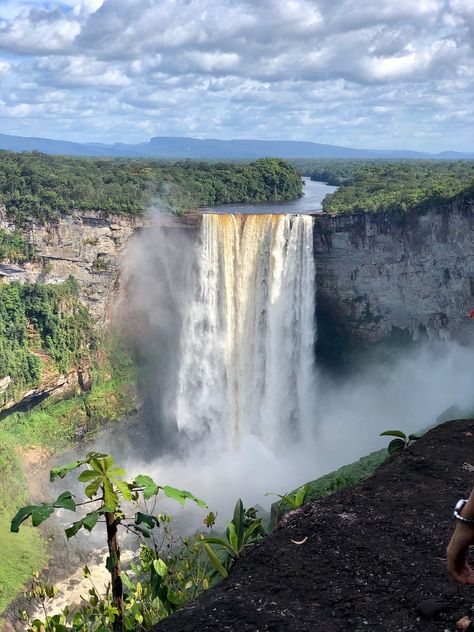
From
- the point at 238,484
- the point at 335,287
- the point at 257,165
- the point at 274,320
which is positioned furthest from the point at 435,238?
the point at 257,165

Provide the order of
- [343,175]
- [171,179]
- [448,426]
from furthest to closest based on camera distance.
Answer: [343,175] < [171,179] < [448,426]

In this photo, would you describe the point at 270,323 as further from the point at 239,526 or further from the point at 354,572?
the point at 354,572

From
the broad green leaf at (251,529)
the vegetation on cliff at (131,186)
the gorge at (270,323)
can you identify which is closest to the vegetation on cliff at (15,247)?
the gorge at (270,323)

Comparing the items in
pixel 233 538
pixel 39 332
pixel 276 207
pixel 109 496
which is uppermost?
pixel 276 207

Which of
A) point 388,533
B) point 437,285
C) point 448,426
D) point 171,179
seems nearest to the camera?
point 388,533

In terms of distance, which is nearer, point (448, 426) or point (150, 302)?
point (448, 426)

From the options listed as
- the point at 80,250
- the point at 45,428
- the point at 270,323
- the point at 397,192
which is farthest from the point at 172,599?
the point at 397,192

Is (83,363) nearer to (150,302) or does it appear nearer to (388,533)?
(150,302)
